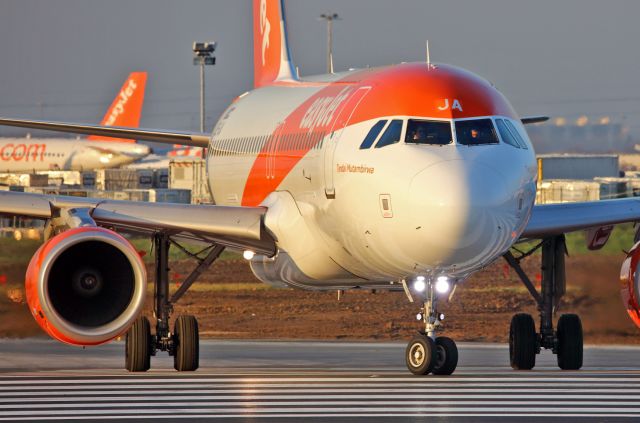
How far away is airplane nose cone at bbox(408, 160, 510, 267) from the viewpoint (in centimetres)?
1980

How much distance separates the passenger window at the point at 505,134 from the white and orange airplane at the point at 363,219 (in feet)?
0.06

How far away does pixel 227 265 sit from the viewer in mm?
56125

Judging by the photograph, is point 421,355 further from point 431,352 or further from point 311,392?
point 311,392

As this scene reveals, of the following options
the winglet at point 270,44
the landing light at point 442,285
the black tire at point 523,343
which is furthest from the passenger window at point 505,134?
the winglet at point 270,44

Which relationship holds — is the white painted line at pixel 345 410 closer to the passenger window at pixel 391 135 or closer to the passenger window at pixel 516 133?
the passenger window at pixel 391 135

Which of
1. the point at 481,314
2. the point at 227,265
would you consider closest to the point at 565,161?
the point at 227,265

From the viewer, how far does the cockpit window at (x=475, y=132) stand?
20.9 metres

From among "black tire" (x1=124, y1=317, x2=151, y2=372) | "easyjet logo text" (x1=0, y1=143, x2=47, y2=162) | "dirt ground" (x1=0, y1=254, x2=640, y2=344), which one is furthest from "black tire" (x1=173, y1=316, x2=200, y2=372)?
"easyjet logo text" (x1=0, y1=143, x2=47, y2=162)

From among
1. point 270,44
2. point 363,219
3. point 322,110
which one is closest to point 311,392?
point 363,219

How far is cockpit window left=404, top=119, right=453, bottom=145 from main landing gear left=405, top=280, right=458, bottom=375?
8.12ft

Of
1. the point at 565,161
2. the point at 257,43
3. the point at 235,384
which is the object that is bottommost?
the point at 235,384

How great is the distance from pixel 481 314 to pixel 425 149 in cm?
2450

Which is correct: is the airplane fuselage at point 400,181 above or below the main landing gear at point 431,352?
above

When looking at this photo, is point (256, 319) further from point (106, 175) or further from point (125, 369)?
point (106, 175)
